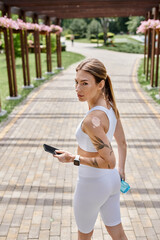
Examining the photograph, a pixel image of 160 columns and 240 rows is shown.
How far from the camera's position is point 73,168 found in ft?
17.2

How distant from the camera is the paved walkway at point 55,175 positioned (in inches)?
143

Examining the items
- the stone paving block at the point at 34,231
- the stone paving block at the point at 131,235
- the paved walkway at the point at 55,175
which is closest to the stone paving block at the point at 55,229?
the paved walkway at the point at 55,175

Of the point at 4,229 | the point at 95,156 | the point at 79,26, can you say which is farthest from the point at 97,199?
the point at 79,26

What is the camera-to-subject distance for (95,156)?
216 centimetres

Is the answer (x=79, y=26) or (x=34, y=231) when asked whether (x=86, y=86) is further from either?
(x=79, y=26)

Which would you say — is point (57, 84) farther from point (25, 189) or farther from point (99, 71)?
point (99, 71)

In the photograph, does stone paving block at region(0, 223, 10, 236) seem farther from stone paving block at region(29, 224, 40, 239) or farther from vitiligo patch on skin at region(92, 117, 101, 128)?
vitiligo patch on skin at region(92, 117, 101, 128)

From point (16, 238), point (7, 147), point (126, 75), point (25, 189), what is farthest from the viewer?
point (126, 75)

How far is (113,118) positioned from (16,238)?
88.7 inches

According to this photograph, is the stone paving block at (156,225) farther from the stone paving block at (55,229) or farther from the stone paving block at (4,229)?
the stone paving block at (4,229)

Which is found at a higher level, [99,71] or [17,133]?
[99,71]

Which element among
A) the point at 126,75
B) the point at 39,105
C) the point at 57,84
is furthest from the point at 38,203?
the point at 126,75

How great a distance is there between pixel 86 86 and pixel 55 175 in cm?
318

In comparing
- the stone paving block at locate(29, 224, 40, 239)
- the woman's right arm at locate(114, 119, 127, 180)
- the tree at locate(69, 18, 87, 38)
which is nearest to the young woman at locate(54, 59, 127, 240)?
the woman's right arm at locate(114, 119, 127, 180)
